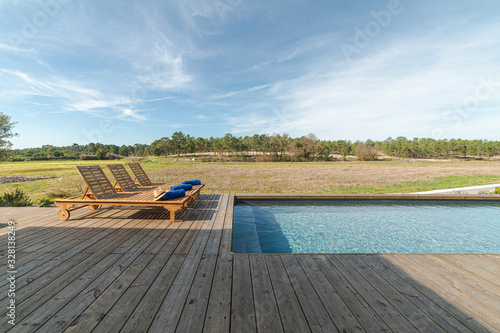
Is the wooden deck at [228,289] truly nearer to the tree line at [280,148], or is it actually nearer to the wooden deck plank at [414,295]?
the wooden deck plank at [414,295]

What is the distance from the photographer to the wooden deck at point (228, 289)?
1503 millimetres

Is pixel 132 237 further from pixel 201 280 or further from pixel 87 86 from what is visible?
pixel 87 86

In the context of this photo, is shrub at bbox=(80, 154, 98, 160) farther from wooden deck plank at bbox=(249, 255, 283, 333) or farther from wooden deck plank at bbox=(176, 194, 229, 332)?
wooden deck plank at bbox=(249, 255, 283, 333)

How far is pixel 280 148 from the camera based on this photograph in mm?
54688

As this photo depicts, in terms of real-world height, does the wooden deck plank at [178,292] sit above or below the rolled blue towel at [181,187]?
below

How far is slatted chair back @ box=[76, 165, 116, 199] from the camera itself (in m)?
4.14

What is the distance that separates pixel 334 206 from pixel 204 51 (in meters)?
14.5

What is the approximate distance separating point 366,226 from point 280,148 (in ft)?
164

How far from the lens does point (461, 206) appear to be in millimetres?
6992

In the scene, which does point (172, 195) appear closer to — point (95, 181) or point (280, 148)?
point (95, 181)

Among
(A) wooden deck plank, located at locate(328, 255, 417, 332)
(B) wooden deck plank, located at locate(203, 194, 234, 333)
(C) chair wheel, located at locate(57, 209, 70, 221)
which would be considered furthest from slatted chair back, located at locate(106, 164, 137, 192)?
(A) wooden deck plank, located at locate(328, 255, 417, 332)

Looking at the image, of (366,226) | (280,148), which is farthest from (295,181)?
(280,148)

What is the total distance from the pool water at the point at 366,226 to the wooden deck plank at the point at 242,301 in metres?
1.94

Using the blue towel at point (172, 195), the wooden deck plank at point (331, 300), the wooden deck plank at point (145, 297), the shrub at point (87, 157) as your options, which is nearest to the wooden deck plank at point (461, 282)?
the wooden deck plank at point (331, 300)
